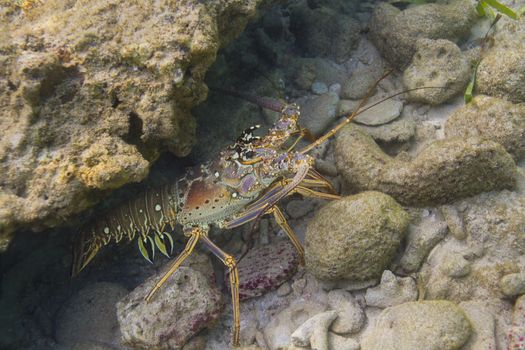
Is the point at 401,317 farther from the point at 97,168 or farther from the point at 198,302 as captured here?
the point at 97,168

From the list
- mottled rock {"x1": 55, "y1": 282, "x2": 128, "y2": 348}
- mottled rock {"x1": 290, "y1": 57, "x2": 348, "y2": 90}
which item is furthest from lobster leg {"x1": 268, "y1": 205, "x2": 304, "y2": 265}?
mottled rock {"x1": 290, "y1": 57, "x2": 348, "y2": 90}

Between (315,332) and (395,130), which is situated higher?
(395,130)

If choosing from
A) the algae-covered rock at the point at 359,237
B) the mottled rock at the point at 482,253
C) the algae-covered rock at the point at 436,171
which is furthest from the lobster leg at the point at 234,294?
the mottled rock at the point at 482,253

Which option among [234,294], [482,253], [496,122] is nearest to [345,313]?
[234,294]

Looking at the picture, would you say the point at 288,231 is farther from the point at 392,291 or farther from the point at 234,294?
the point at 392,291

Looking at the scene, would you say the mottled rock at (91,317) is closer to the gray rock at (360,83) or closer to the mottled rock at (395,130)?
the mottled rock at (395,130)

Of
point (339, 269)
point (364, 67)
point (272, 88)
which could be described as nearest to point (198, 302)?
point (339, 269)

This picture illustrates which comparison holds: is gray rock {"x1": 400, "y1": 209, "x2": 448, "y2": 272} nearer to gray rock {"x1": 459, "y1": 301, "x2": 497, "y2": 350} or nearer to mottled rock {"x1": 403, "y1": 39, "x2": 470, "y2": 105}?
gray rock {"x1": 459, "y1": 301, "x2": 497, "y2": 350}
